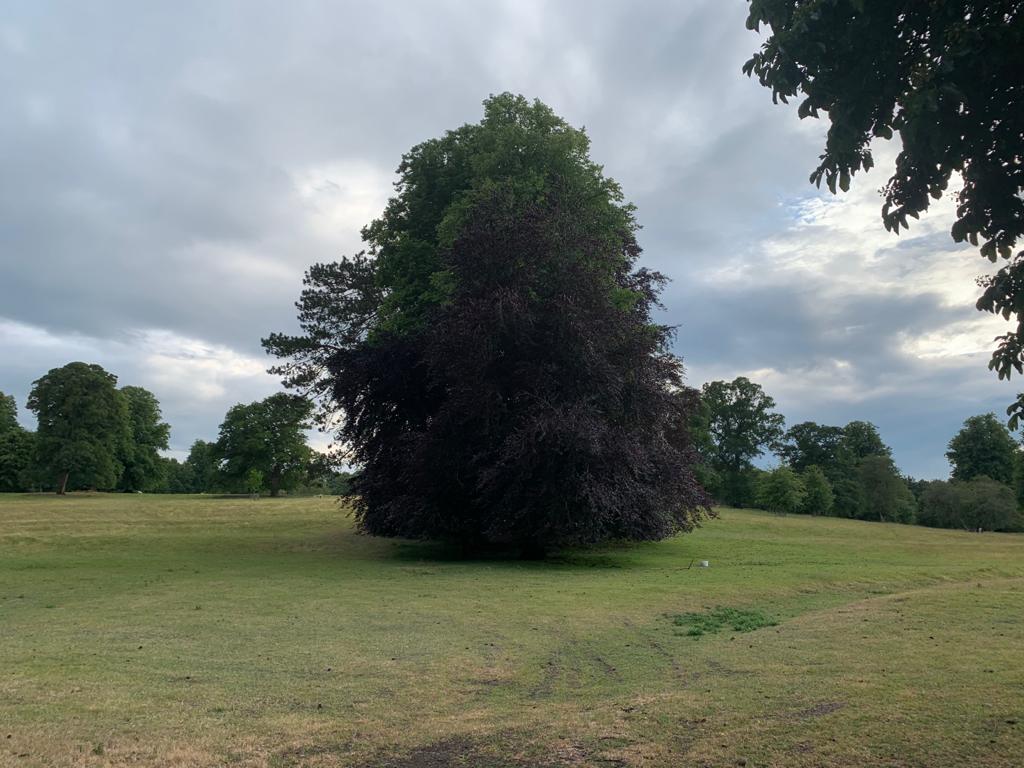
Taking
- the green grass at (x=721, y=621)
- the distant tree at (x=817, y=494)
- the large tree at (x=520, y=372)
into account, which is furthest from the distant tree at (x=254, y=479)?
the green grass at (x=721, y=621)

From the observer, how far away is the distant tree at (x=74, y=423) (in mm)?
69125

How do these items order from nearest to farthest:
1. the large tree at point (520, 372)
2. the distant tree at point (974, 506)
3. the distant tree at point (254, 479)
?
the large tree at point (520, 372) < the distant tree at point (974, 506) < the distant tree at point (254, 479)

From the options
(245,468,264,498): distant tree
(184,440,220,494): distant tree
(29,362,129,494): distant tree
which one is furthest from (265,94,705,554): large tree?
(184,440,220,494): distant tree

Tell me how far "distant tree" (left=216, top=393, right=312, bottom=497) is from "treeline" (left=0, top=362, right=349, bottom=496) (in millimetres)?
119

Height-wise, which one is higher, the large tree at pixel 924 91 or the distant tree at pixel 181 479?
the large tree at pixel 924 91

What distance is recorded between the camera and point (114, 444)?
7488cm

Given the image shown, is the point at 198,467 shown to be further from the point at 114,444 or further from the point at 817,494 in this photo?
the point at 817,494

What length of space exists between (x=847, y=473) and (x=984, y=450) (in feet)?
58.5

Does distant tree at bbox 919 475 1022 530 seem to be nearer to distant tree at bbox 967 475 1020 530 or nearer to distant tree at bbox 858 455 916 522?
distant tree at bbox 967 475 1020 530

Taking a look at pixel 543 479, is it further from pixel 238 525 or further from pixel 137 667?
pixel 238 525

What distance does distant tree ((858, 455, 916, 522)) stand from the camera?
91.5 meters

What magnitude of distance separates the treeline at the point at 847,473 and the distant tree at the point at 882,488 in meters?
0.12

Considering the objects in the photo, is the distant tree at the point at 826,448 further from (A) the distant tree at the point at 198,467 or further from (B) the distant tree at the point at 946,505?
(A) the distant tree at the point at 198,467

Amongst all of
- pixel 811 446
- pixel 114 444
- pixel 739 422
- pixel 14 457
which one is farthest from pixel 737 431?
pixel 14 457
